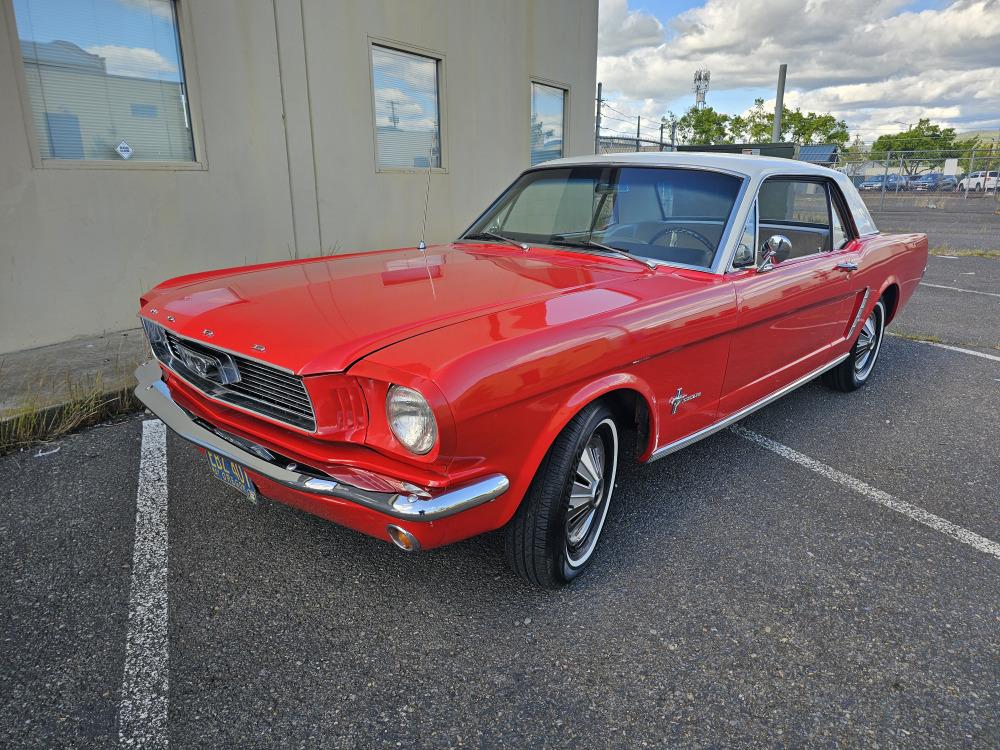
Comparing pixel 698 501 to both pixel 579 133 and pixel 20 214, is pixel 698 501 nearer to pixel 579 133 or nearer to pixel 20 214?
pixel 20 214

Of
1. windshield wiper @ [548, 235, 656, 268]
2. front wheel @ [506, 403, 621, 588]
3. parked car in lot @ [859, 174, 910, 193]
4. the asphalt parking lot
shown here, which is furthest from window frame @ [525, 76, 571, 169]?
parked car in lot @ [859, 174, 910, 193]

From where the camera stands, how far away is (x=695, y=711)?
193cm

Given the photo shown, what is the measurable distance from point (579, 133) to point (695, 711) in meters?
9.20

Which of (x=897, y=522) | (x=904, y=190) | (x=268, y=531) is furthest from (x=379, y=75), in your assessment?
(x=904, y=190)

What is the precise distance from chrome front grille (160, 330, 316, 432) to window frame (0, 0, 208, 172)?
340cm

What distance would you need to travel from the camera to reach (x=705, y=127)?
1489 inches

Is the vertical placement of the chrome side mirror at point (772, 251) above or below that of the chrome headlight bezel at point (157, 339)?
above

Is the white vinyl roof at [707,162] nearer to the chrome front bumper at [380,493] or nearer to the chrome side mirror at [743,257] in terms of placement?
the chrome side mirror at [743,257]

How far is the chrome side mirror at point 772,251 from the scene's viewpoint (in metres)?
3.10

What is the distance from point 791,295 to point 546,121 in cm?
692

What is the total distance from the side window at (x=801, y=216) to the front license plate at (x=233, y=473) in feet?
9.35

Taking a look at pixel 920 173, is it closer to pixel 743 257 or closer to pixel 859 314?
pixel 859 314

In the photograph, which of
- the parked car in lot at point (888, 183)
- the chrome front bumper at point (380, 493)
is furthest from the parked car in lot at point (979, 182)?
the chrome front bumper at point (380, 493)

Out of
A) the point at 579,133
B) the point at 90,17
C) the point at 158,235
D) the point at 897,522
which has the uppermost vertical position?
the point at 90,17
